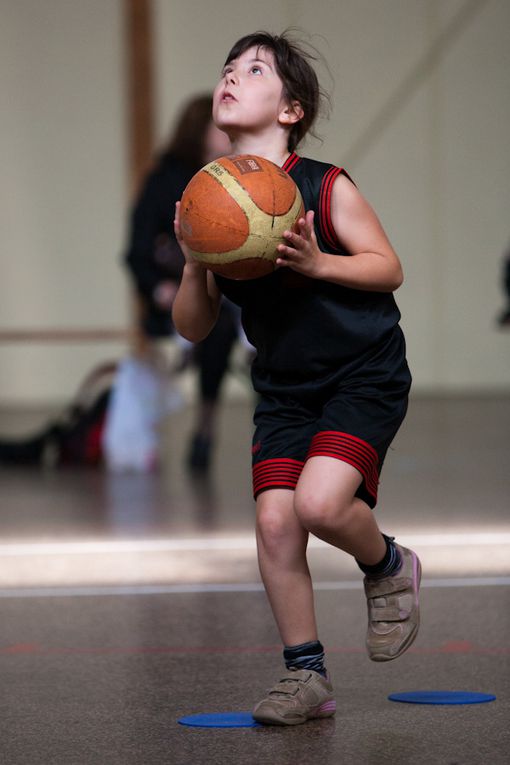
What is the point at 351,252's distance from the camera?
2.49 meters

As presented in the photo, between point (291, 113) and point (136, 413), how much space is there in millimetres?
3905

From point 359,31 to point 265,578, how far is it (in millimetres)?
8652

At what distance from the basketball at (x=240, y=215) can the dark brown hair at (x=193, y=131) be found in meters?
3.60

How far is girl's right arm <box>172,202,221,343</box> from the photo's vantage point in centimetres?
253

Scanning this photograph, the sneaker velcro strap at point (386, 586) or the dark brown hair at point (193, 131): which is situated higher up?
the dark brown hair at point (193, 131)

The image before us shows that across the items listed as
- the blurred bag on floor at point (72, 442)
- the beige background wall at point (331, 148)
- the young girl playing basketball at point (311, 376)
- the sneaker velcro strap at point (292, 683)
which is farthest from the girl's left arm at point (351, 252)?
the beige background wall at point (331, 148)

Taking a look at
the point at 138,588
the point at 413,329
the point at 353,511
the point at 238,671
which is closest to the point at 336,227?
the point at 353,511

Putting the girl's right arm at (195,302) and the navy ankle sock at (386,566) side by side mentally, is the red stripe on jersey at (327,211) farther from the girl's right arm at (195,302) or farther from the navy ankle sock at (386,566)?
the navy ankle sock at (386,566)

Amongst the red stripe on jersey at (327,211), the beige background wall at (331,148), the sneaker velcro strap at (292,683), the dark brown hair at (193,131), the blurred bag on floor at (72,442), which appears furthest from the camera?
the beige background wall at (331,148)

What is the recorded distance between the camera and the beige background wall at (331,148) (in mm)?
10422

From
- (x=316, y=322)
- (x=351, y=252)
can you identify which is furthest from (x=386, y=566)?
(x=351, y=252)

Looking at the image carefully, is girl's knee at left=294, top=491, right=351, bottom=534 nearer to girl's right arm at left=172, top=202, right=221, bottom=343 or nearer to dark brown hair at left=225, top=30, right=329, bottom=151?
girl's right arm at left=172, top=202, right=221, bottom=343

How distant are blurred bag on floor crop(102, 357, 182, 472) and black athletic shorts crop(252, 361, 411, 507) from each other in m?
3.72

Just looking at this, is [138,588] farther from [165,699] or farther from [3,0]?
[3,0]
